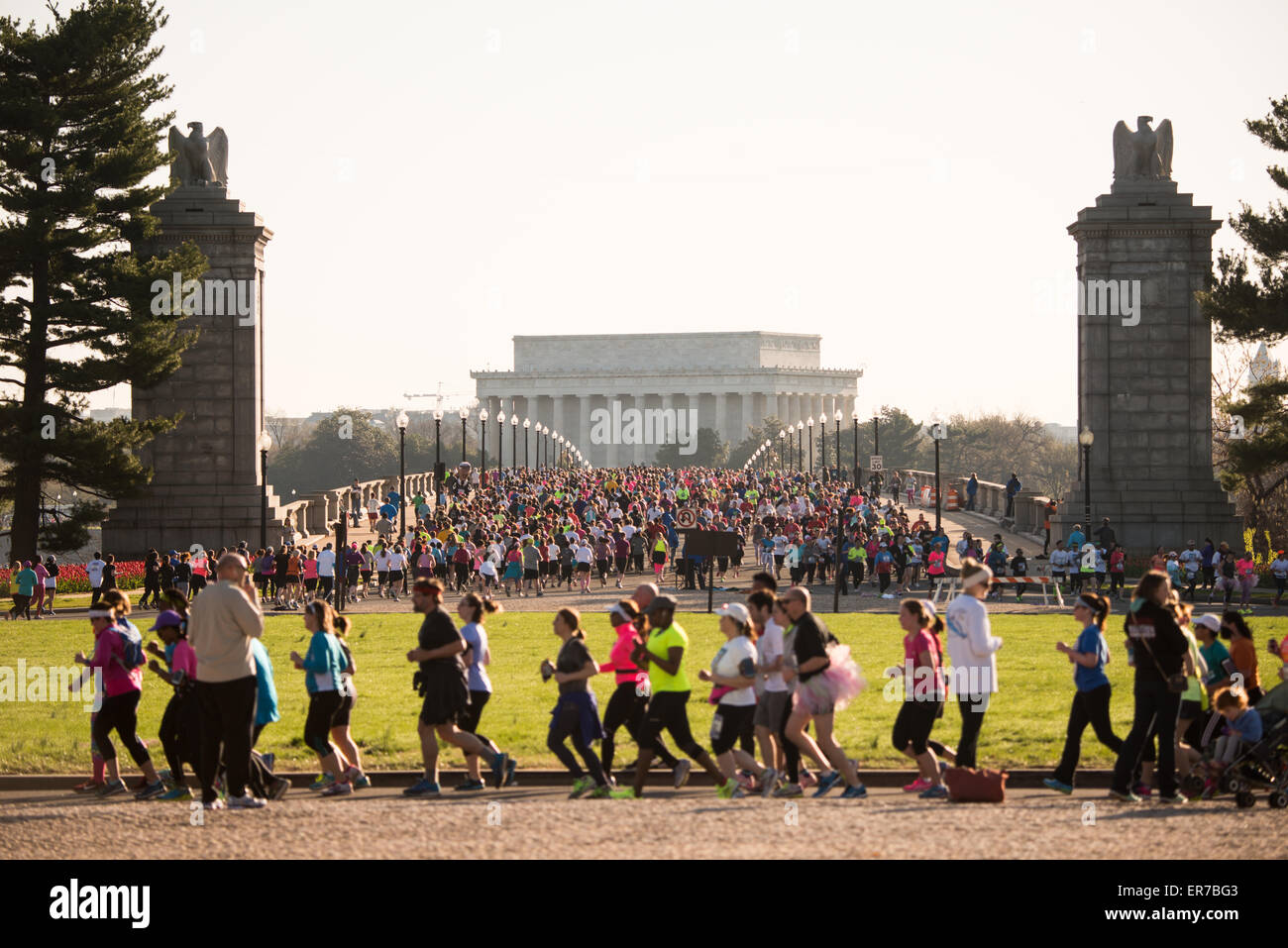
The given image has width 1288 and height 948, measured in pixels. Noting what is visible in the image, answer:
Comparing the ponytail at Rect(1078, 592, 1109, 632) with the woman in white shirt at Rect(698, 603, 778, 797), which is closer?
the woman in white shirt at Rect(698, 603, 778, 797)

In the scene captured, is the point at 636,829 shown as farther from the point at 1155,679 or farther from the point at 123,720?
the point at 123,720

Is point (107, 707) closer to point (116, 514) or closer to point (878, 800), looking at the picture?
point (878, 800)

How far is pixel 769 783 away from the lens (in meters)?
13.5

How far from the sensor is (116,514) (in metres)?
44.2

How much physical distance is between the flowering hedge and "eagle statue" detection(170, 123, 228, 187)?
36.8 feet

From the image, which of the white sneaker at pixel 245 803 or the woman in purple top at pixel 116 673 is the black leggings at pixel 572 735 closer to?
the white sneaker at pixel 245 803

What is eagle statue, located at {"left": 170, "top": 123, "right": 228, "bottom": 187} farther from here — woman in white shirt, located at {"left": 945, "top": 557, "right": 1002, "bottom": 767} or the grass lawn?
woman in white shirt, located at {"left": 945, "top": 557, "right": 1002, "bottom": 767}

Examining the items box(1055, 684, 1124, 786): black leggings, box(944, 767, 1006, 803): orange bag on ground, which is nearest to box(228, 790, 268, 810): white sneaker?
box(944, 767, 1006, 803): orange bag on ground

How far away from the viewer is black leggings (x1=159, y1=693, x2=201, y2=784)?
44.4ft

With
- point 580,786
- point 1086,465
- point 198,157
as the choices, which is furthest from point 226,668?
point 198,157

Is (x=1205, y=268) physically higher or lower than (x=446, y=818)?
higher

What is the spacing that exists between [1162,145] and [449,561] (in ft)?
74.2

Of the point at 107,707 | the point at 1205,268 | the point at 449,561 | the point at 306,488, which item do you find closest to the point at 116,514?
the point at 449,561

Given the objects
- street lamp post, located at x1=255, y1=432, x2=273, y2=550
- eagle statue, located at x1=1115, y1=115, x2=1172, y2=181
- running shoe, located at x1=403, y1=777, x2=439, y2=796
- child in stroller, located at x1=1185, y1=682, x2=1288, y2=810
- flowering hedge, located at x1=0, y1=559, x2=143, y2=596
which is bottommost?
running shoe, located at x1=403, y1=777, x2=439, y2=796
